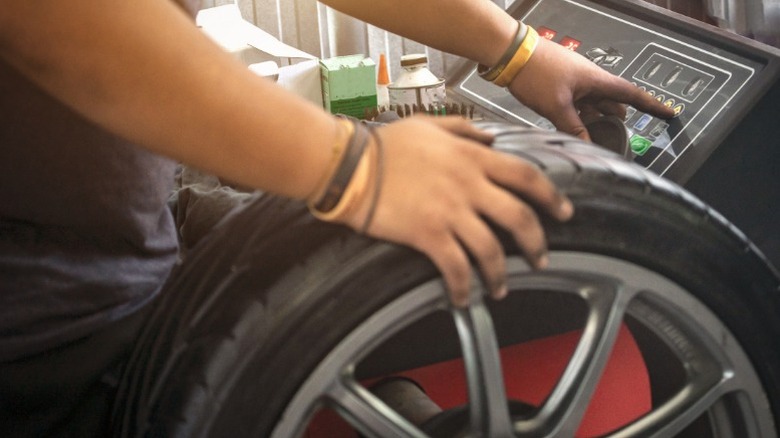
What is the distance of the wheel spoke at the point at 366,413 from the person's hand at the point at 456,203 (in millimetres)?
97

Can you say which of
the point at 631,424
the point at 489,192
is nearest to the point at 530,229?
the point at 489,192

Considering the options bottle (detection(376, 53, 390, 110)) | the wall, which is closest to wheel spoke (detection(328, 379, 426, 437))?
bottle (detection(376, 53, 390, 110))

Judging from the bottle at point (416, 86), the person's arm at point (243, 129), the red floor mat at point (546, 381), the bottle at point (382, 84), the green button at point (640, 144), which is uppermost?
the person's arm at point (243, 129)

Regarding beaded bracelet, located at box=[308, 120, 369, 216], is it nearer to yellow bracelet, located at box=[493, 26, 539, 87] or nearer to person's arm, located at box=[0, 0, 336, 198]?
person's arm, located at box=[0, 0, 336, 198]

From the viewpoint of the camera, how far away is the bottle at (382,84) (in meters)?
1.95

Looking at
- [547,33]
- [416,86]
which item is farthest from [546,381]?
[416,86]

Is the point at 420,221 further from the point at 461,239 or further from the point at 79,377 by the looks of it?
the point at 79,377

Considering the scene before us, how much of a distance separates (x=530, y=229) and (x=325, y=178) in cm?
14

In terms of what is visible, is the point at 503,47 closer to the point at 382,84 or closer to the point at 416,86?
the point at 416,86

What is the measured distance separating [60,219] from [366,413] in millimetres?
263

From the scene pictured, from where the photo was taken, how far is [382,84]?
198 cm

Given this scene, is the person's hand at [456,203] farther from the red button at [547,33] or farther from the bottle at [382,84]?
the bottle at [382,84]

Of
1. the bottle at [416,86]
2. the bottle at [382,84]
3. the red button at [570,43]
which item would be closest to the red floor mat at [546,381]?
the red button at [570,43]

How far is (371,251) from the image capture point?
1.85 ft
